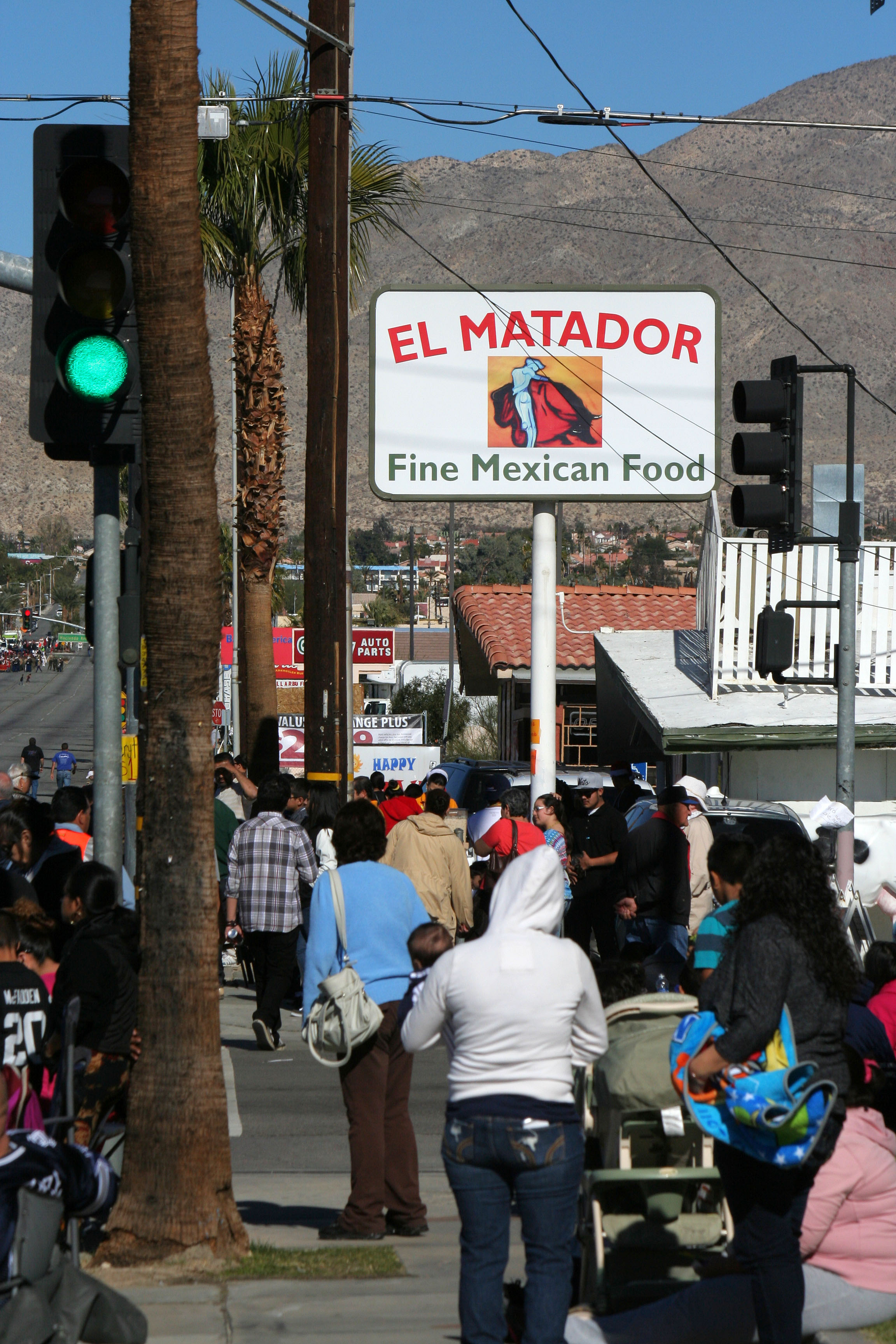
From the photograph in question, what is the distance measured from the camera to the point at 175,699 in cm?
601

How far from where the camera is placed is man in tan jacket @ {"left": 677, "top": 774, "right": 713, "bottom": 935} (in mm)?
10758

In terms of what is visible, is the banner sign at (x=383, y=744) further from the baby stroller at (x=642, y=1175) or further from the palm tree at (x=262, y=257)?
the baby stroller at (x=642, y=1175)

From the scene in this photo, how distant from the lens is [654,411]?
1541cm

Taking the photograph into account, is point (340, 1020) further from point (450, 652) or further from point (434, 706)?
point (434, 706)

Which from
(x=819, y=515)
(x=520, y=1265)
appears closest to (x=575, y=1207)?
(x=520, y=1265)

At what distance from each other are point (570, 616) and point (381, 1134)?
73.5 ft

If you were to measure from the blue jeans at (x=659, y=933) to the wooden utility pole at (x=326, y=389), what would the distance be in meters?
3.72

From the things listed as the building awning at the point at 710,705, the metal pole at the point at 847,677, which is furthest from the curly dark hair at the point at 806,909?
the building awning at the point at 710,705

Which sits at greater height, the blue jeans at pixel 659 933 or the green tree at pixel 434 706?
the blue jeans at pixel 659 933

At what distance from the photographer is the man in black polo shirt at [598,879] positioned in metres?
12.6

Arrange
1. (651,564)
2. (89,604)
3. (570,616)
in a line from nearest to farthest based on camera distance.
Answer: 1. (89,604)
2. (570,616)
3. (651,564)

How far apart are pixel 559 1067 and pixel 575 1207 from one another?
42 centimetres

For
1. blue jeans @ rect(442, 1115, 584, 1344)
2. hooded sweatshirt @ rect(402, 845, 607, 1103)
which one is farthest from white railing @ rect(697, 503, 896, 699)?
blue jeans @ rect(442, 1115, 584, 1344)

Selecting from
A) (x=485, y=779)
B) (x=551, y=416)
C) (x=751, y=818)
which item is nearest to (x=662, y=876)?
(x=751, y=818)
